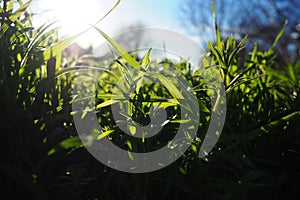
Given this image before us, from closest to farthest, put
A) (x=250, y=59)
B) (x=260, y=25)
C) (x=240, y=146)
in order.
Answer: (x=240, y=146)
(x=250, y=59)
(x=260, y=25)

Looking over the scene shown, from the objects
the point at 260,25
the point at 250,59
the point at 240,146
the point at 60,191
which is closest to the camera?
the point at 60,191

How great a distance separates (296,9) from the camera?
10273 mm

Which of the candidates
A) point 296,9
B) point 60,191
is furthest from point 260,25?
point 60,191

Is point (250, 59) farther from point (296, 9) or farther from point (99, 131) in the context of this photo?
point (296, 9)

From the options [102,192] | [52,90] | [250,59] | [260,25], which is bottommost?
A: [102,192]

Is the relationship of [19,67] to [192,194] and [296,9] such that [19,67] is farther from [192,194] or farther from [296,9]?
[296,9]

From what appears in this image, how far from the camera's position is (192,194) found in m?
0.42

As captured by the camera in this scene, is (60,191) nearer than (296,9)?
Yes

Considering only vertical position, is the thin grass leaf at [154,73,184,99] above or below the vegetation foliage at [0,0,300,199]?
above

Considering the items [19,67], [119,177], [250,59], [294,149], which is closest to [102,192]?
[119,177]

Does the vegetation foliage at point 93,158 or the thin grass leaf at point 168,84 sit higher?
the thin grass leaf at point 168,84

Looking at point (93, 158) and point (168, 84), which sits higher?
point (168, 84)

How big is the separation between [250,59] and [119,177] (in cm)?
62

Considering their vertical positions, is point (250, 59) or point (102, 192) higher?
point (250, 59)
